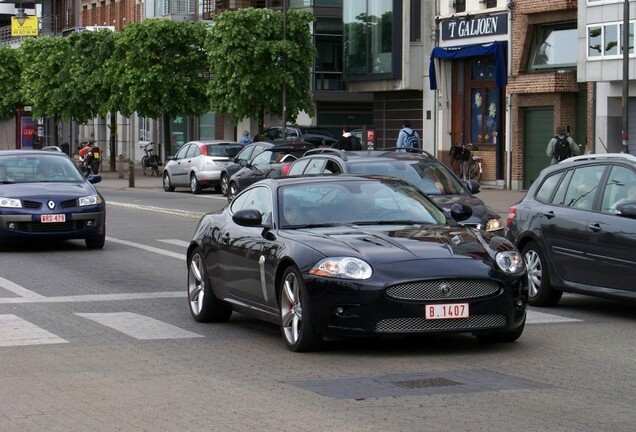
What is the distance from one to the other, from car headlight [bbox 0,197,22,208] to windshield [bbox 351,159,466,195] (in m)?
5.26

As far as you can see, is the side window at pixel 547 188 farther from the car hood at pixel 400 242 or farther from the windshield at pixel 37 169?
the windshield at pixel 37 169

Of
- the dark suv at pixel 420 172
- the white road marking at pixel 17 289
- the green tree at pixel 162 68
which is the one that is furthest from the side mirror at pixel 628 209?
the green tree at pixel 162 68

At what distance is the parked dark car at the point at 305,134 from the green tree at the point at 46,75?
52.3 feet

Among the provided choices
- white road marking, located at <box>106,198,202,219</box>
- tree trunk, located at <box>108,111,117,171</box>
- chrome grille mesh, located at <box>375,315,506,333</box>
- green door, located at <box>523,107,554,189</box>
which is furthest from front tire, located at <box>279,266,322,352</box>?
tree trunk, located at <box>108,111,117,171</box>

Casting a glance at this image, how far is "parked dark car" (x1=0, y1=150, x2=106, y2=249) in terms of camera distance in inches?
850

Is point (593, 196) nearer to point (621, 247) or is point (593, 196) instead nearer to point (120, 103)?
point (621, 247)

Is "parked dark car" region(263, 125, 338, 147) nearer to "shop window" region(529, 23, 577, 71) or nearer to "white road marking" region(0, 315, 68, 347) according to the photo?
"shop window" region(529, 23, 577, 71)

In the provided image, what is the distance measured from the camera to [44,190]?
21891mm

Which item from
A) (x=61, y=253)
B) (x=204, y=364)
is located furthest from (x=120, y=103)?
(x=204, y=364)

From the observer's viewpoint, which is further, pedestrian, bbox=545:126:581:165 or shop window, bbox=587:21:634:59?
shop window, bbox=587:21:634:59

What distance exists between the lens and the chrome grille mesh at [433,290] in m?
11.1

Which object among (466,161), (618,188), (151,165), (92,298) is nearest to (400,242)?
(618,188)

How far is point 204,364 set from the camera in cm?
1102

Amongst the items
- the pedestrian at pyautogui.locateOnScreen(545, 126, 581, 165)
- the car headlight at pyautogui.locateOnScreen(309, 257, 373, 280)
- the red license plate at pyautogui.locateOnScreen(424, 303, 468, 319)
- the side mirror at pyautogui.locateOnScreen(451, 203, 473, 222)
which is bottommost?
the red license plate at pyautogui.locateOnScreen(424, 303, 468, 319)
